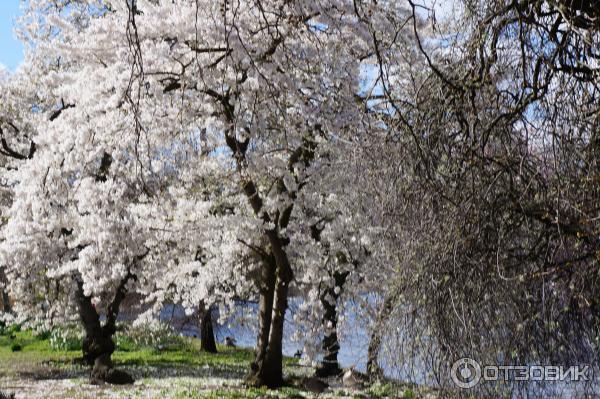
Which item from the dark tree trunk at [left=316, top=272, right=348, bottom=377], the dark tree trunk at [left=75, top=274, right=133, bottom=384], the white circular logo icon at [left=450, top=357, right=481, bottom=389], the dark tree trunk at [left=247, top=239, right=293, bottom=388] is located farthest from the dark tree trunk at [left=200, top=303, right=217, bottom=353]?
the white circular logo icon at [left=450, top=357, right=481, bottom=389]

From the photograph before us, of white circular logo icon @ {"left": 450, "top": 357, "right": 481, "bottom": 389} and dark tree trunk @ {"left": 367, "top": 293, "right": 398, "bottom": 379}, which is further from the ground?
dark tree trunk @ {"left": 367, "top": 293, "right": 398, "bottom": 379}

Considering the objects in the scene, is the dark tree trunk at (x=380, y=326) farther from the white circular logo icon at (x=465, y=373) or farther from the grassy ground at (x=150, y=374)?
the white circular logo icon at (x=465, y=373)

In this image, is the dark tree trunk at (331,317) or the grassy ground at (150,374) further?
the dark tree trunk at (331,317)

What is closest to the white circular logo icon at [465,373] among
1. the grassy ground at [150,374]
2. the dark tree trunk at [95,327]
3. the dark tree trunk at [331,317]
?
the grassy ground at [150,374]

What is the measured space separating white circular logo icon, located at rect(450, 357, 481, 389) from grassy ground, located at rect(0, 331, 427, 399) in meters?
1.83

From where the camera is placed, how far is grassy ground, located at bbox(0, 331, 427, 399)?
9.80 meters

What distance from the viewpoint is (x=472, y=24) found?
13.2 ft

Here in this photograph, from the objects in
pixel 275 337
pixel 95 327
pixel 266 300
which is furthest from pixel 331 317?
pixel 95 327

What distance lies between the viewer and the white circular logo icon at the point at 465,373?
12.7 ft

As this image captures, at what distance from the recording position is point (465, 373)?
399cm

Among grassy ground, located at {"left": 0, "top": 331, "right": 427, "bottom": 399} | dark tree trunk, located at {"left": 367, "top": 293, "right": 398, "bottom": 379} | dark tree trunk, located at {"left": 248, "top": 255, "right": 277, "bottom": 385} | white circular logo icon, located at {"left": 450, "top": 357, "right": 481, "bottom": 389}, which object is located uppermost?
dark tree trunk, located at {"left": 248, "top": 255, "right": 277, "bottom": 385}

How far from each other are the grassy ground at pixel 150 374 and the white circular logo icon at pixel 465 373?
1.83m

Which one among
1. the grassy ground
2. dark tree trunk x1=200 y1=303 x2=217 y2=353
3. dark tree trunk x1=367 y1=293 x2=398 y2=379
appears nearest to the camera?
dark tree trunk x1=367 y1=293 x2=398 y2=379

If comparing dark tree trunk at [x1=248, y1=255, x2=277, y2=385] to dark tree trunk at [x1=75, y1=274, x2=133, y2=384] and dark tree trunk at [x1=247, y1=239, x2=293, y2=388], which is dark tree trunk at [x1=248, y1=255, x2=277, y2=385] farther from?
dark tree trunk at [x1=75, y1=274, x2=133, y2=384]
